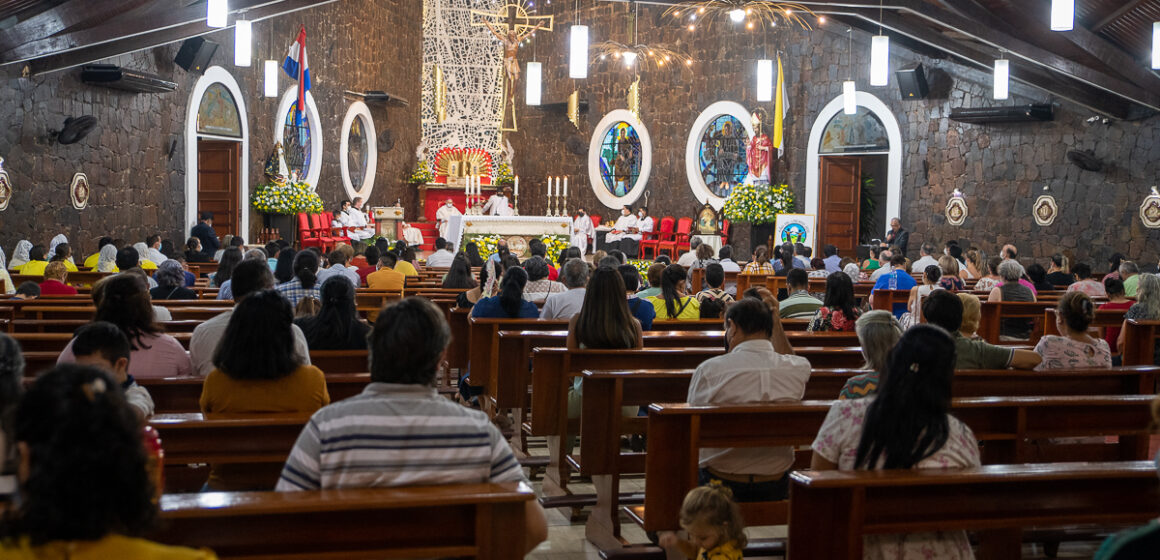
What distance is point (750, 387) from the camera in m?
3.69

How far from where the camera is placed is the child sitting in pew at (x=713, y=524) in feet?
9.64

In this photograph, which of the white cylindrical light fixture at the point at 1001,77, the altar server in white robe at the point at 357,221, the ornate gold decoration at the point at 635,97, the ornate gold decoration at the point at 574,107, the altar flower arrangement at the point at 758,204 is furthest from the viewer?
the ornate gold decoration at the point at 574,107

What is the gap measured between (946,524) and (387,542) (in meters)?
1.34

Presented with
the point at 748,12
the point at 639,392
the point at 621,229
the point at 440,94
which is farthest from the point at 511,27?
the point at 639,392

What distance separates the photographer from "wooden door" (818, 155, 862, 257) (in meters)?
17.5

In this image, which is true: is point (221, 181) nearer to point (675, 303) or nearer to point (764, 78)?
point (764, 78)

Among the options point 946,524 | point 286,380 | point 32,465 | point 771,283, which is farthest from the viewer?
point 771,283

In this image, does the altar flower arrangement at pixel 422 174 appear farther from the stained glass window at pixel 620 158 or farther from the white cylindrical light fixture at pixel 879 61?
the white cylindrical light fixture at pixel 879 61

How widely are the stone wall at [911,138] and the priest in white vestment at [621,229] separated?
76 centimetres

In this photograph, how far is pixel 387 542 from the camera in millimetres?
2244

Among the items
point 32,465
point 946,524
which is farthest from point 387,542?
point 946,524

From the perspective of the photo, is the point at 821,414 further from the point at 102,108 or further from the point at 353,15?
the point at 353,15

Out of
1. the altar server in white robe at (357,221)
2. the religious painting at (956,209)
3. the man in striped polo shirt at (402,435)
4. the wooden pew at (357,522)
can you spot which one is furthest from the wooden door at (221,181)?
the wooden pew at (357,522)

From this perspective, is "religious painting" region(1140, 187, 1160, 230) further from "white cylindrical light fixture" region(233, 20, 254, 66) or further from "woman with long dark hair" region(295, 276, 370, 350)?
"woman with long dark hair" region(295, 276, 370, 350)
